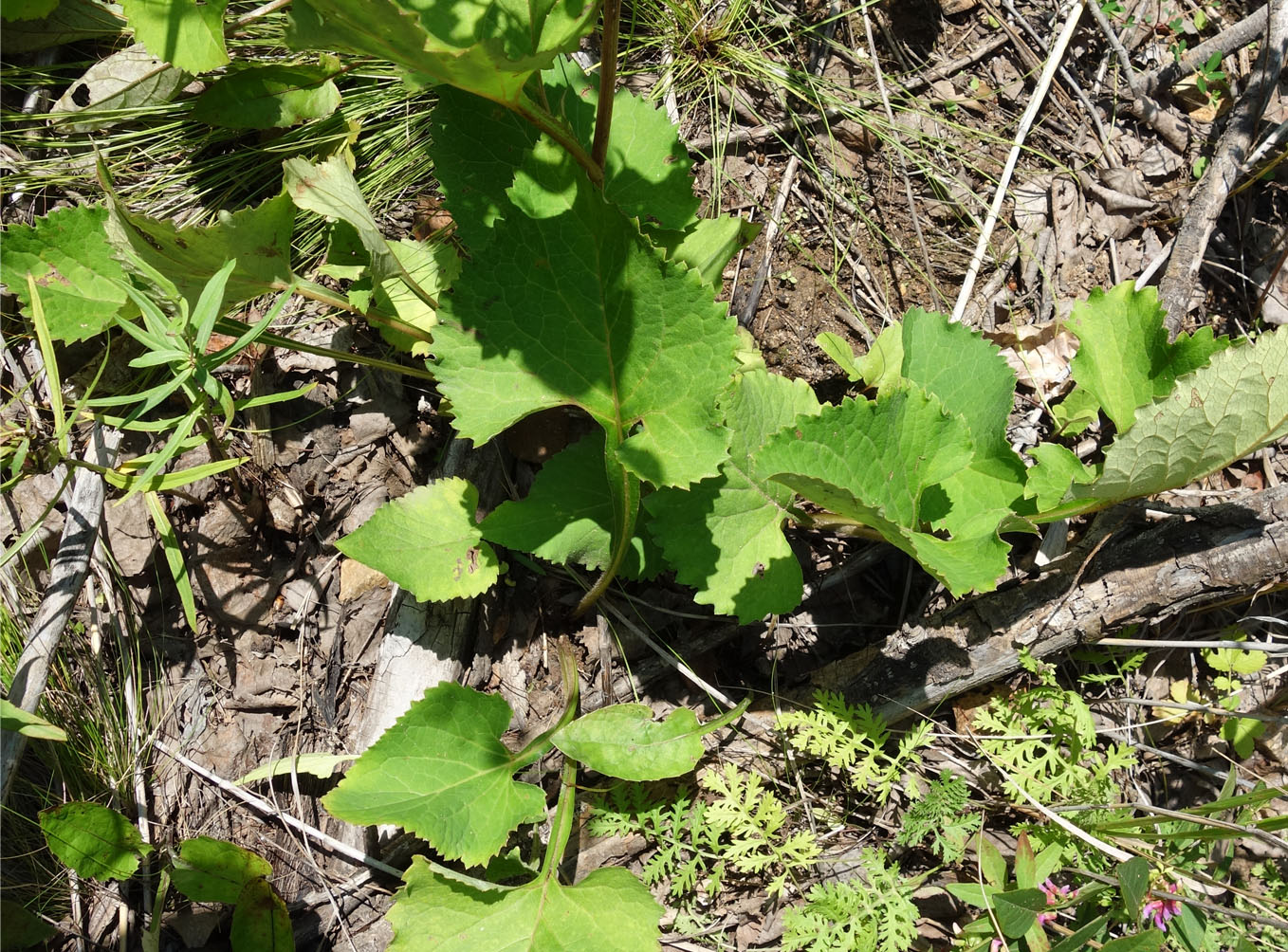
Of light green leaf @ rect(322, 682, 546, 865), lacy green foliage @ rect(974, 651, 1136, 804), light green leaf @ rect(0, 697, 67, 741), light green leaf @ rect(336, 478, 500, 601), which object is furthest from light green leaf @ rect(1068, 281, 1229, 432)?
light green leaf @ rect(0, 697, 67, 741)

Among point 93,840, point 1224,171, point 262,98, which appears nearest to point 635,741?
point 93,840

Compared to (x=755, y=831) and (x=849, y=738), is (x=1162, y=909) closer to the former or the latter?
(x=849, y=738)

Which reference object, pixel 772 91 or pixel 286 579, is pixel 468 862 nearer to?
pixel 286 579

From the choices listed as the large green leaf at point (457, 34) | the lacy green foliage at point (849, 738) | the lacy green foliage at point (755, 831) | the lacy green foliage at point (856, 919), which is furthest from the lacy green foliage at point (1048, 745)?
the large green leaf at point (457, 34)

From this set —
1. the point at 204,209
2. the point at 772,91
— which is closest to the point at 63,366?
the point at 204,209

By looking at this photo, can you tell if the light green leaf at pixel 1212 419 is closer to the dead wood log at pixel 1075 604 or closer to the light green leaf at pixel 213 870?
the dead wood log at pixel 1075 604

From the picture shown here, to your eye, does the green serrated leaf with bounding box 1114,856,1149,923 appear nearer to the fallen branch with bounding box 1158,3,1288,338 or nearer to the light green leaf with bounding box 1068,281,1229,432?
the light green leaf with bounding box 1068,281,1229,432
